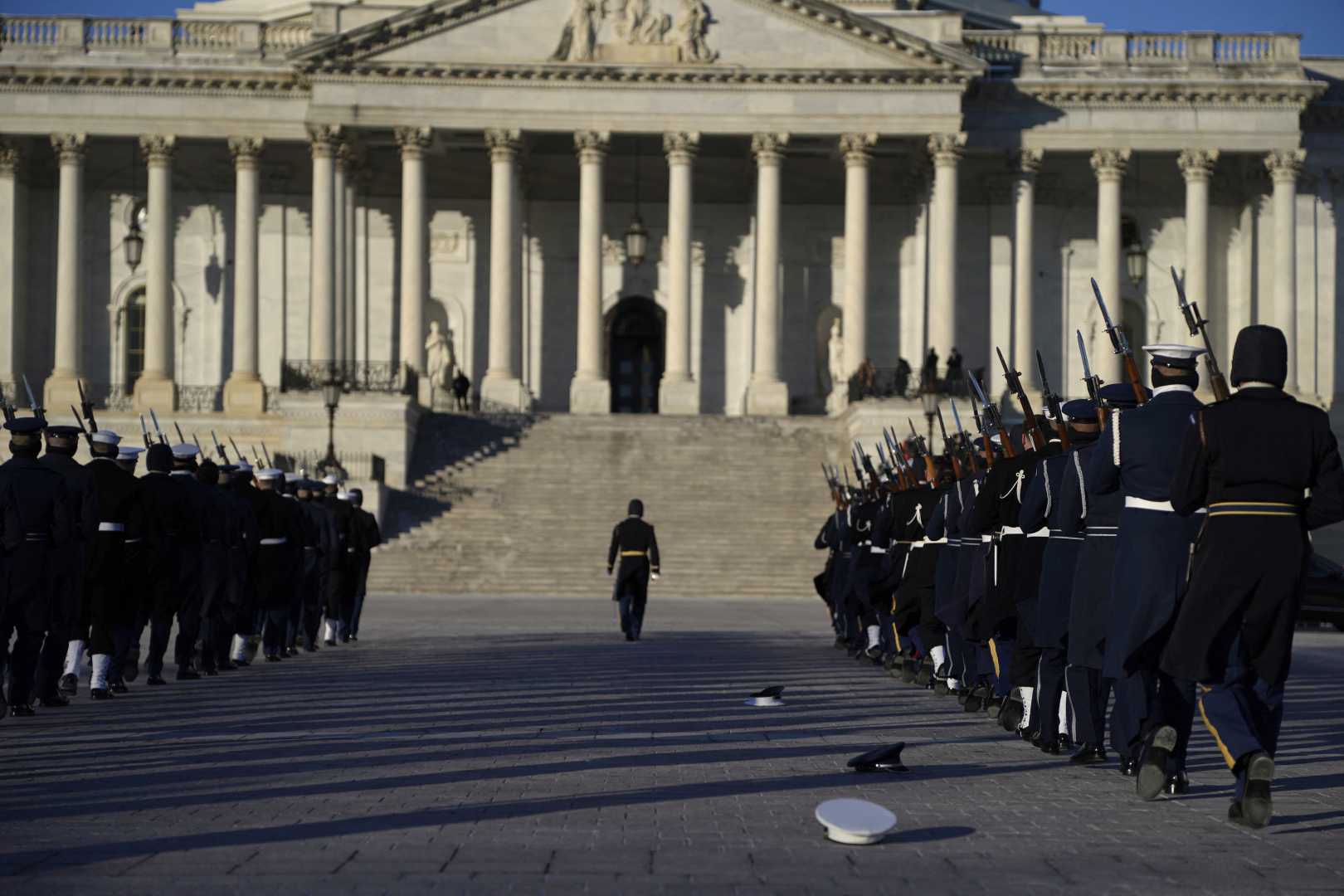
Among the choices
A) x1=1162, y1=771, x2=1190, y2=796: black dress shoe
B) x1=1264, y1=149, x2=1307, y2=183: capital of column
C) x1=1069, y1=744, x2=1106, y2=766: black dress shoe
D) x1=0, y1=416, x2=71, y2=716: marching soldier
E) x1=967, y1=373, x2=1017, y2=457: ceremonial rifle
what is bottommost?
x1=1069, y1=744, x2=1106, y2=766: black dress shoe

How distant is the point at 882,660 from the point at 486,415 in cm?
3064

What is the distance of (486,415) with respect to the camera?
170 feet

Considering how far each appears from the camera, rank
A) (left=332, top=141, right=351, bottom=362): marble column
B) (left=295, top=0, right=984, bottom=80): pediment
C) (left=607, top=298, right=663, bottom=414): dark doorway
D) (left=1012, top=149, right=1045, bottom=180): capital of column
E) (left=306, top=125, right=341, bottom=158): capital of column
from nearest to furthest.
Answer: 1. (left=295, top=0, right=984, bottom=80): pediment
2. (left=306, top=125, right=341, bottom=158): capital of column
3. (left=332, top=141, right=351, bottom=362): marble column
4. (left=1012, top=149, right=1045, bottom=180): capital of column
5. (left=607, top=298, right=663, bottom=414): dark doorway

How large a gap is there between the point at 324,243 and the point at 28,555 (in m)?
40.5

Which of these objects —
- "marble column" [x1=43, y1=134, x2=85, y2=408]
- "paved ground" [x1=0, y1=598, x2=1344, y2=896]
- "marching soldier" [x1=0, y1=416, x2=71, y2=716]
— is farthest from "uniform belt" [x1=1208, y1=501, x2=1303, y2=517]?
"marble column" [x1=43, y1=134, x2=85, y2=408]

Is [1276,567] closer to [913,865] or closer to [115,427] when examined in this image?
[913,865]

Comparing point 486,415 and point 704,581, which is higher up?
point 486,415

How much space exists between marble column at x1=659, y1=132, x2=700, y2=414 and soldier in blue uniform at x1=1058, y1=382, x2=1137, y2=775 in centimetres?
4190

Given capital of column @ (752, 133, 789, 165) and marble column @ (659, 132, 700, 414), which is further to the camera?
capital of column @ (752, 133, 789, 165)

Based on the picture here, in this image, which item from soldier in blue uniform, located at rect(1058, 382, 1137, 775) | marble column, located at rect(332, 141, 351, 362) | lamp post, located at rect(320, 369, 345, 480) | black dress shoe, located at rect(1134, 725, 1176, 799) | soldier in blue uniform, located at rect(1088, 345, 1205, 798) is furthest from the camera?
marble column, located at rect(332, 141, 351, 362)

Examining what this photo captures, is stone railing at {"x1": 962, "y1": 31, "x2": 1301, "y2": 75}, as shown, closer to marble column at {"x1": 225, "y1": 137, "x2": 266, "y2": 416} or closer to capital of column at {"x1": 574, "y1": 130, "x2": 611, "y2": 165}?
capital of column at {"x1": 574, "y1": 130, "x2": 611, "y2": 165}

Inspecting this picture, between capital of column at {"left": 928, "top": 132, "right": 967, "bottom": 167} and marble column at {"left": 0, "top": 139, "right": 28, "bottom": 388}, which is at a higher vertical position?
capital of column at {"left": 928, "top": 132, "right": 967, "bottom": 167}

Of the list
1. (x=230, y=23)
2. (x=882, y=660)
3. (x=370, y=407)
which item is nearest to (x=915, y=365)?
(x=370, y=407)

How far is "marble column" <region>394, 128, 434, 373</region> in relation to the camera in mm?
54719
